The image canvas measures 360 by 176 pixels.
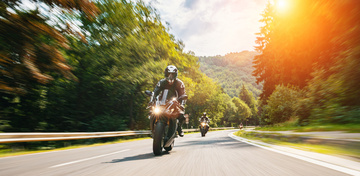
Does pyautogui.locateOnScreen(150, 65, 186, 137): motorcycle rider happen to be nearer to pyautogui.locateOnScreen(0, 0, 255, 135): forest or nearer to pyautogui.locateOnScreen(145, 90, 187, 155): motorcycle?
pyautogui.locateOnScreen(145, 90, 187, 155): motorcycle

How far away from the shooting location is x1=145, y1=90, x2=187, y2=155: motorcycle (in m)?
5.40

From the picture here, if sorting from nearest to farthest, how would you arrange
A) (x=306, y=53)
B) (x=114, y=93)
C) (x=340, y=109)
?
(x=340, y=109)
(x=306, y=53)
(x=114, y=93)

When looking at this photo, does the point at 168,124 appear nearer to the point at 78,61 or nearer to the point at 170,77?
the point at 170,77

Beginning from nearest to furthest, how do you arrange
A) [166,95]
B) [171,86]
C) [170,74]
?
[166,95] → [170,74] → [171,86]

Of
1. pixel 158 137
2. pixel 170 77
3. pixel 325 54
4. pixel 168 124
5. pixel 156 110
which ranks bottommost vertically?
pixel 158 137

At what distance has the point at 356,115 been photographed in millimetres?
7953

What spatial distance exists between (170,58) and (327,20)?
1333 centimetres

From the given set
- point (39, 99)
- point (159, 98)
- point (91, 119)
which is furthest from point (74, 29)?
point (91, 119)

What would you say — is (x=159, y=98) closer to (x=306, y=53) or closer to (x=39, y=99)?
(x=306, y=53)

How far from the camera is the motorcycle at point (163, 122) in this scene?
540 centimetres

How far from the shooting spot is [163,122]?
5578 millimetres

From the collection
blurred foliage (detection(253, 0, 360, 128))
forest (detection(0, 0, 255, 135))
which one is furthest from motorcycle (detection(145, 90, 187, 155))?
blurred foliage (detection(253, 0, 360, 128))

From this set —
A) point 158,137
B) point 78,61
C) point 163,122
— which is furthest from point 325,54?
point 78,61

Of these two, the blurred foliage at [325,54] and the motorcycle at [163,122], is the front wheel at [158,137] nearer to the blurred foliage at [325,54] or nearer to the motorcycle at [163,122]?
the motorcycle at [163,122]
